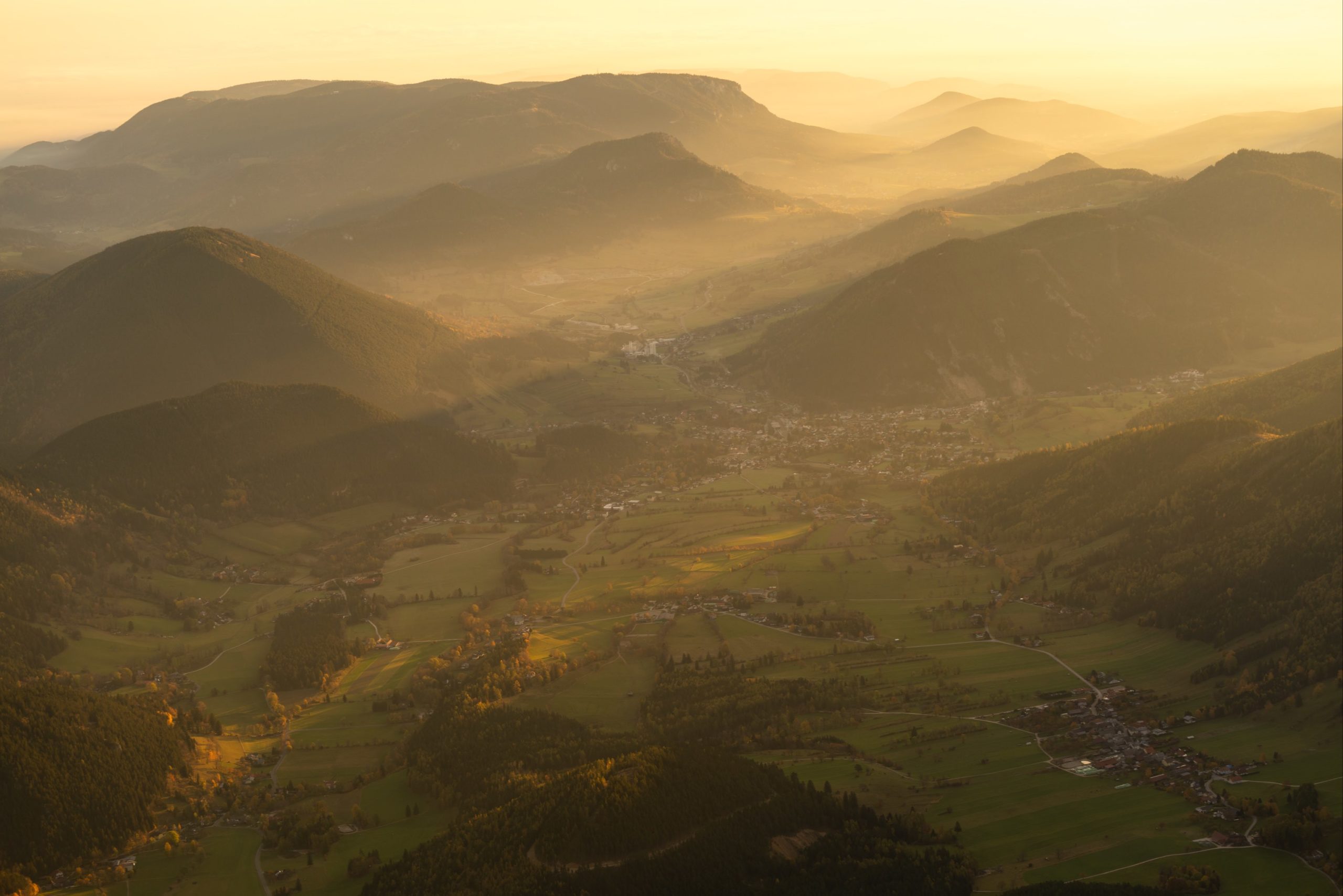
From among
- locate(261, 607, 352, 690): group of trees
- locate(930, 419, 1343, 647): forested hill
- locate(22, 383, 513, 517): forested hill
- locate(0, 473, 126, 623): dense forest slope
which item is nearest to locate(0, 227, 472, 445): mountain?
locate(22, 383, 513, 517): forested hill

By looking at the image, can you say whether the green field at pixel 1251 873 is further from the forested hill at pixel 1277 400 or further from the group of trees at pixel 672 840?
the forested hill at pixel 1277 400

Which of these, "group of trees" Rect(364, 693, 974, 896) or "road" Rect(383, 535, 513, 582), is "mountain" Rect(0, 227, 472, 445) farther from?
"group of trees" Rect(364, 693, 974, 896)

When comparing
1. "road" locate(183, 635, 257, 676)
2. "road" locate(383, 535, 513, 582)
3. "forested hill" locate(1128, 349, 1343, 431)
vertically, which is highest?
"forested hill" locate(1128, 349, 1343, 431)

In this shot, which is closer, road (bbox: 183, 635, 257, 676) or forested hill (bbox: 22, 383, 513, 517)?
road (bbox: 183, 635, 257, 676)

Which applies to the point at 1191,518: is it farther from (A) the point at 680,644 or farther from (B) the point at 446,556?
(B) the point at 446,556

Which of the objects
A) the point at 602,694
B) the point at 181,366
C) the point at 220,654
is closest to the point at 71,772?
the point at 220,654

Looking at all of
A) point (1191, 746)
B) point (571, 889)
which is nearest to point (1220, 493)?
point (1191, 746)

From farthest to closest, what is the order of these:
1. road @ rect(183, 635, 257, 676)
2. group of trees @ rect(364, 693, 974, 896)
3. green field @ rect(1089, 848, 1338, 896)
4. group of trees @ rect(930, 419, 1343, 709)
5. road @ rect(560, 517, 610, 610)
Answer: road @ rect(560, 517, 610, 610) → road @ rect(183, 635, 257, 676) → group of trees @ rect(930, 419, 1343, 709) → group of trees @ rect(364, 693, 974, 896) → green field @ rect(1089, 848, 1338, 896)
